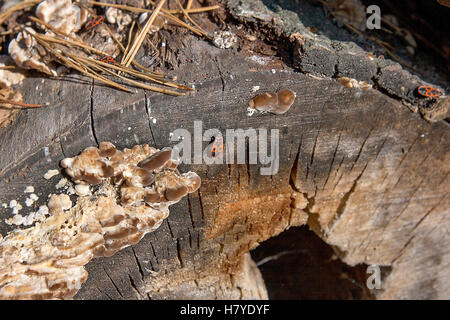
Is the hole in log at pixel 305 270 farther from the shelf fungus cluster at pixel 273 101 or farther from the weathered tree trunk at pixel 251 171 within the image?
the shelf fungus cluster at pixel 273 101

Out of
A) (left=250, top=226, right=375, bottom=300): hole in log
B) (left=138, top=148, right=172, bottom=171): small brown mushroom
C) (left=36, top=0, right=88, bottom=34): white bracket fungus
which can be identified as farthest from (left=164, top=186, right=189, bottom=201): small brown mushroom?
(left=250, top=226, right=375, bottom=300): hole in log

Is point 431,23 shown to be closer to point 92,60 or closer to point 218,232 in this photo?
point 218,232

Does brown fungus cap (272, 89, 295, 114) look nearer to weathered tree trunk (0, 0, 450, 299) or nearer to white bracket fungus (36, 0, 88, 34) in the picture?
weathered tree trunk (0, 0, 450, 299)

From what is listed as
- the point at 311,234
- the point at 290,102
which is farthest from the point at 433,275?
the point at 290,102

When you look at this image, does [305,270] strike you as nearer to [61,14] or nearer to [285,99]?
[285,99]
